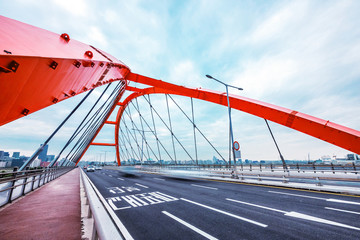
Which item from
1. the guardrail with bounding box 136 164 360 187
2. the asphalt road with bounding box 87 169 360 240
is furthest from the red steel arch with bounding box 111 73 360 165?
the asphalt road with bounding box 87 169 360 240

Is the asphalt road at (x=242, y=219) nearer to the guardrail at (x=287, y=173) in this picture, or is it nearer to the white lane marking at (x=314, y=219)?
the white lane marking at (x=314, y=219)

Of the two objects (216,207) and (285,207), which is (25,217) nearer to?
(216,207)

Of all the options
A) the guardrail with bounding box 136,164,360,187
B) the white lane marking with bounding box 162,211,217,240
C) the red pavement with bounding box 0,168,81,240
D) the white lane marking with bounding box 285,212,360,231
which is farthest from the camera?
the guardrail with bounding box 136,164,360,187

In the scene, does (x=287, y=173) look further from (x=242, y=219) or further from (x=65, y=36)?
(x=65, y=36)

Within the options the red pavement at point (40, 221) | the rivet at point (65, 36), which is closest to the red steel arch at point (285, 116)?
the red pavement at point (40, 221)

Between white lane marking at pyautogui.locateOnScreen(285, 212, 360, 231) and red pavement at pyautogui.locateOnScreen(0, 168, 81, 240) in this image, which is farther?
white lane marking at pyautogui.locateOnScreen(285, 212, 360, 231)

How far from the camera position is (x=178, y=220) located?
17.6 feet

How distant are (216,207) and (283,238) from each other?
A: 294cm

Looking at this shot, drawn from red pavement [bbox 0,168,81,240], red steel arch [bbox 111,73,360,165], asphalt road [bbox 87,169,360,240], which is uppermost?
red steel arch [bbox 111,73,360,165]

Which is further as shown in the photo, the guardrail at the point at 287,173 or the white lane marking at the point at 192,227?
the guardrail at the point at 287,173

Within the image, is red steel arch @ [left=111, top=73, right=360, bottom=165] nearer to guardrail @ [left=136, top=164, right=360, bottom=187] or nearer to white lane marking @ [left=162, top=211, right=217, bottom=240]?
guardrail @ [left=136, top=164, right=360, bottom=187]

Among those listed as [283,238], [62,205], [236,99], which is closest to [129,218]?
[62,205]

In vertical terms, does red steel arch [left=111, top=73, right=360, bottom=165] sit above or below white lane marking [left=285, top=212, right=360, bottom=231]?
above

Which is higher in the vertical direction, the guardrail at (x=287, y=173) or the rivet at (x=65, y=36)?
the rivet at (x=65, y=36)
